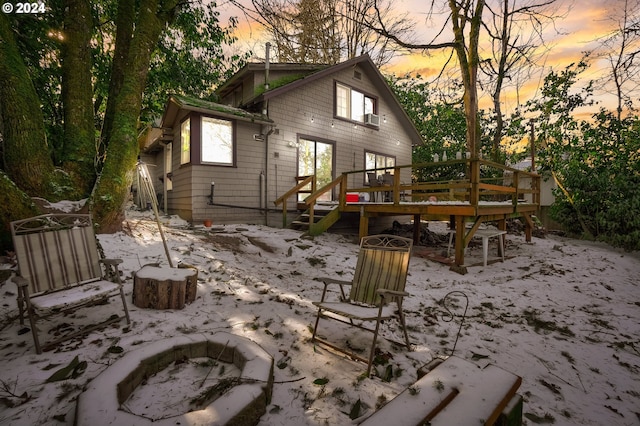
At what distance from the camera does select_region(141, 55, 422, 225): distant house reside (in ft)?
31.0

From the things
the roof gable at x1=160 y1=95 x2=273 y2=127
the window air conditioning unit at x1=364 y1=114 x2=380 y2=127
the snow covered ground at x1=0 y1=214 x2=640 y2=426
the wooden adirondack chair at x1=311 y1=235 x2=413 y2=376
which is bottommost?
the snow covered ground at x1=0 y1=214 x2=640 y2=426

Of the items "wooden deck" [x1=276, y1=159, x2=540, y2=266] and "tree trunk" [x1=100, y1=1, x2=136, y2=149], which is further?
"tree trunk" [x1=100, y1=1, x2=136, y2=149]

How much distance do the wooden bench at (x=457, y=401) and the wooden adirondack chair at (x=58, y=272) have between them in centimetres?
312

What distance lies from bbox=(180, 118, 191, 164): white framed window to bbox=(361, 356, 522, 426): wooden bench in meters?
9.71

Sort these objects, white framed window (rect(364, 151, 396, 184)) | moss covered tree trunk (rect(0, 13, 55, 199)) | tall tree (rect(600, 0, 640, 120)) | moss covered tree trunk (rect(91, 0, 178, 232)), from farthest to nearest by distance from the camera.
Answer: white framed window (rect(364, 151, 396, 184))
tall tree (rect(600, 0, 640, 120))
moss covered tree trunk (rect(91, 0, 178, 232))
moss covered tree trunk (rect(0, 13, 55, 199))

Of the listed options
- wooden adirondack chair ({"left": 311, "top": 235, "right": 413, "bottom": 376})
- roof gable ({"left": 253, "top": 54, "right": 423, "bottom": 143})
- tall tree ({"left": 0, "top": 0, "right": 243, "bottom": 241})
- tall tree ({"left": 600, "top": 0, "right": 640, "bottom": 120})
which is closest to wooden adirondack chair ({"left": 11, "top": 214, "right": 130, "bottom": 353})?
tall tree ({"left": 0, "top": 0, "right": 243, "bottom": 241})

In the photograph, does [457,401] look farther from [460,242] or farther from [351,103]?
[351,103]

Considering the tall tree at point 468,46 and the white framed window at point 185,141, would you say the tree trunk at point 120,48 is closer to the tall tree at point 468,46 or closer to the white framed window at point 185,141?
the white framed window at point 185,141

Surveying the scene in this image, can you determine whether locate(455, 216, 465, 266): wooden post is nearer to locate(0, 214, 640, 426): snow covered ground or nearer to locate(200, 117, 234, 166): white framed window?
locate(0, 214, 640, 426): snow covered ground

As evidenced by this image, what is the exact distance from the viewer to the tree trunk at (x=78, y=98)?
5684mm

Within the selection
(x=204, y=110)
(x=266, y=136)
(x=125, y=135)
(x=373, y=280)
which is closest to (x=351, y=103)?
(x=266, y=136)

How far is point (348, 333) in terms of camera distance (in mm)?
3559

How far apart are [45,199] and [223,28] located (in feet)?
33.1

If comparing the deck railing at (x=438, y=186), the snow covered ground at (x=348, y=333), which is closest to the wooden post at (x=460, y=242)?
the snow covered ground at (x=348, y=333)
